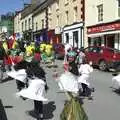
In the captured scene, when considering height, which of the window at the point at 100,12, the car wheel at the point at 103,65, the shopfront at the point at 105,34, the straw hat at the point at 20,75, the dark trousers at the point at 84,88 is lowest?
the car wheel at the point at 103,65

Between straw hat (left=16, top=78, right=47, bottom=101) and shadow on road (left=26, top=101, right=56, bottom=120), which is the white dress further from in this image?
straw hat (left=16, top=78, right=47, bottom=101)

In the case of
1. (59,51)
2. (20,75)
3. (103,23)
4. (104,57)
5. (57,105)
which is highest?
(103,23)

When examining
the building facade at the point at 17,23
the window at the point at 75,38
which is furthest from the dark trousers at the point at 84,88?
the building facade at the point at 17,23

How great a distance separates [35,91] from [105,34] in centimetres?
2905

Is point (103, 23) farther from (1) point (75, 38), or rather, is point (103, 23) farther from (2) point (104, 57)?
(2) point (104, 57)

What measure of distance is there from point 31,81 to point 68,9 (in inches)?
1561

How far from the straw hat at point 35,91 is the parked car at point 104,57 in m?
15.4

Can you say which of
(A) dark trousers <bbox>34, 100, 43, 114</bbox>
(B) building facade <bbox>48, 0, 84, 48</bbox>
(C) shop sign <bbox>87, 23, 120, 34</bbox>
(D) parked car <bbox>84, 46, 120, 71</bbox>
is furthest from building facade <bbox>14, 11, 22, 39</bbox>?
(A) dark trousers <bbox>34, 100, 43, 114</bbox>

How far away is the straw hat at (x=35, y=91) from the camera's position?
39.5 ft

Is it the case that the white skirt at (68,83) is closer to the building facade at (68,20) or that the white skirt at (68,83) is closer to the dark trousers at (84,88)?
the dark trousers at (84,88)

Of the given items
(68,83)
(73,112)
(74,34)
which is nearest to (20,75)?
(68,83)

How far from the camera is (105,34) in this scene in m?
40.7

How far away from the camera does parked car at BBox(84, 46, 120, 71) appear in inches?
1107

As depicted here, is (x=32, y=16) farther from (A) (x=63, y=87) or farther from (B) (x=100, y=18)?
(A) (x=63, y=87)
